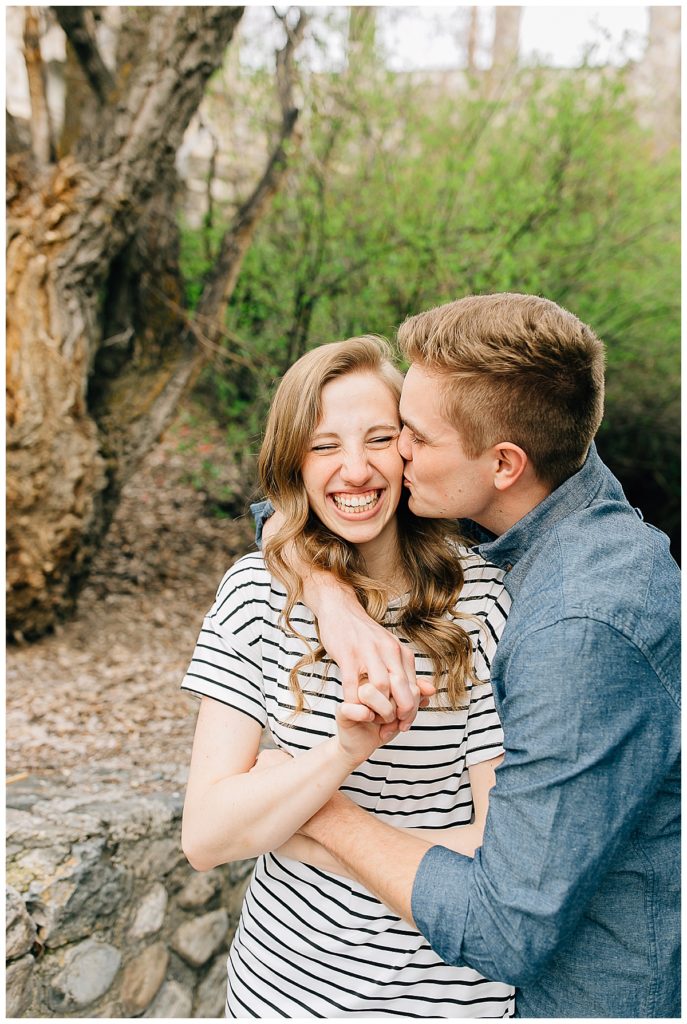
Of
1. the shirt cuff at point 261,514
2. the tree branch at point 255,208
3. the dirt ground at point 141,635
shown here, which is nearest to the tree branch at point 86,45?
the tree branch at point 255,208

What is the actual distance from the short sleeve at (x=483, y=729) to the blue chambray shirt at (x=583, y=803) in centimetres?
23

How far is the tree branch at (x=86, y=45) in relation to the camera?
4734mm

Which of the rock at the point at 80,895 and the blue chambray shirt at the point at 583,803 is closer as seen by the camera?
the blue chambray shirt at the point at 583,803

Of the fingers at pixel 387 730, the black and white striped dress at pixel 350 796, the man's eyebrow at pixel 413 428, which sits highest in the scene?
the man's eyebrow at pixel 413 428

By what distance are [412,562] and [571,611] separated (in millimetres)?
661

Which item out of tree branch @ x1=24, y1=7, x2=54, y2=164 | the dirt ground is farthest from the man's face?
tree branch @ x1=24, y1=7, x2=54, y2=164

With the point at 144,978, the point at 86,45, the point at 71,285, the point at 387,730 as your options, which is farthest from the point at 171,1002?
Result: the point at 86,45

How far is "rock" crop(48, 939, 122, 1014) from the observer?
8.96 feet

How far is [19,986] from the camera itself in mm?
2555

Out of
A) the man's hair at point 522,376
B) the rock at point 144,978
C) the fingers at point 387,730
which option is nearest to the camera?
the fingers at point 387,730

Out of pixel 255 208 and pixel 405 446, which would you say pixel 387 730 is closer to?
pixel 405 446

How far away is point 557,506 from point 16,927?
82.0 inches

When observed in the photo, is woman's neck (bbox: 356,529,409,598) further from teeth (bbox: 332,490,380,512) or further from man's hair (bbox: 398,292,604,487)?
man's hair (bbox: 398,292,604,487)

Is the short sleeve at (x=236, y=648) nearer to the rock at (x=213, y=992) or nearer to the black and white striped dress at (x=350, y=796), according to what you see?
the black and white striped dress at (x=350, y=796)
